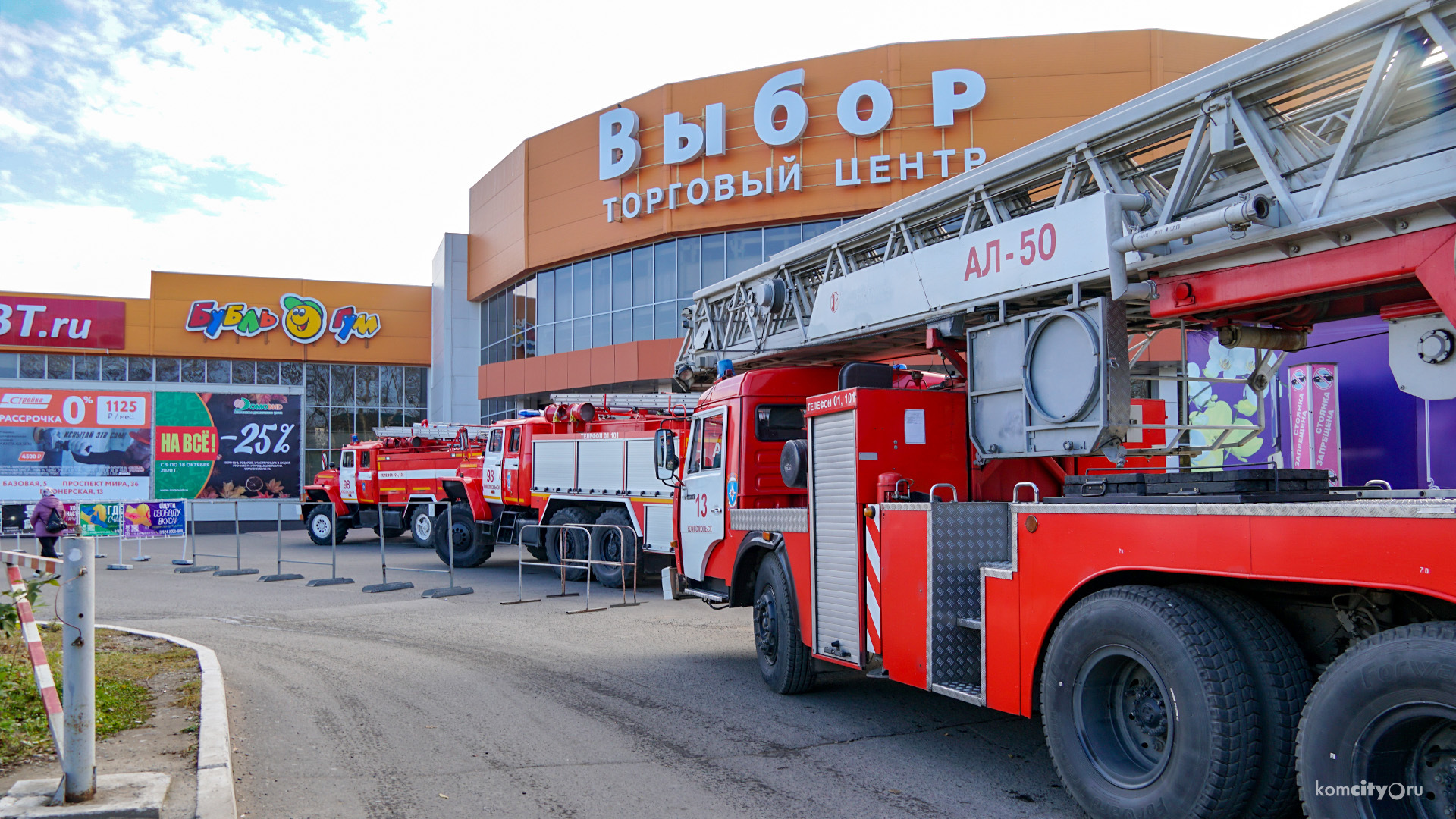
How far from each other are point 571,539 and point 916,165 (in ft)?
40.4

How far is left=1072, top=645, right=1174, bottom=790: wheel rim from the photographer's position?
14.9ft

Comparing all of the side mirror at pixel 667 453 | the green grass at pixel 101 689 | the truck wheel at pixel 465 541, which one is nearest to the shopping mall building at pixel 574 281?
the truck wheel at pixel 465 541

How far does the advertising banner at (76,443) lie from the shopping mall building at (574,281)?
0.07 m

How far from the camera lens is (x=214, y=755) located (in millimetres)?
5719

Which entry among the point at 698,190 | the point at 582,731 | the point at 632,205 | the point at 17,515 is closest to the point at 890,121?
the point at 698,190

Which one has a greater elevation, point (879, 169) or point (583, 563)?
point (879, 169)

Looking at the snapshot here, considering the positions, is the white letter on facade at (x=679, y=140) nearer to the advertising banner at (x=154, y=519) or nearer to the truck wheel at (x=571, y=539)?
the truck wheel at (x=571, y=539)

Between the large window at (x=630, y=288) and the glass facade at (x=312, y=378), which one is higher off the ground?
the large window at (x=630, y=288)

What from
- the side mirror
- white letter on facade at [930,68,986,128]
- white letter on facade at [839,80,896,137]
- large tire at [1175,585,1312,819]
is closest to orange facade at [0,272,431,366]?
white letter on facade at [839,80,896,137]

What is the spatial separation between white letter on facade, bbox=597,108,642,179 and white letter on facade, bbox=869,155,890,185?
674cm

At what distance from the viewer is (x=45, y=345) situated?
123ft

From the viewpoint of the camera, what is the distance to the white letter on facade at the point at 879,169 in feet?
76.4

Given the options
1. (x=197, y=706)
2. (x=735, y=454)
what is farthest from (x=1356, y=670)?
(x=197, y=706)

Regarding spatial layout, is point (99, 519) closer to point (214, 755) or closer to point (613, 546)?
point (613, 546)
